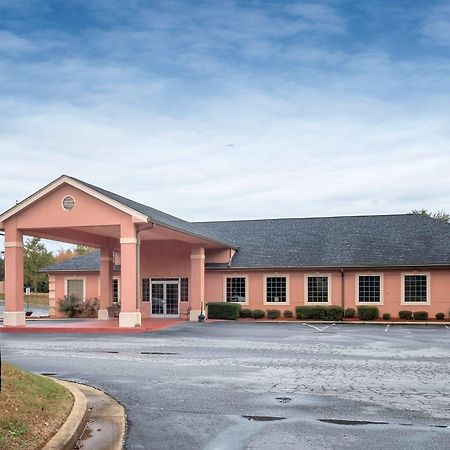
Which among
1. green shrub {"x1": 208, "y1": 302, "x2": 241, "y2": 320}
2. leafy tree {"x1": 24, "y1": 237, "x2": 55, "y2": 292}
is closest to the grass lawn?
green shrub {"x1": 208, "y1": 302, "x2": 241, "y2": 320}

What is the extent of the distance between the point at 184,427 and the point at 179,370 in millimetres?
5707

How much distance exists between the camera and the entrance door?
36.5 metres

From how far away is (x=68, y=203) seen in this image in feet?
89.8

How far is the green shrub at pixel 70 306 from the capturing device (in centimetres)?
3822

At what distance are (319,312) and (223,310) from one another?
5.09 m

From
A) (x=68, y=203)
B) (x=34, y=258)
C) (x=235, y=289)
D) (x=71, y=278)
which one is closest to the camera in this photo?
(x=68, y=203)

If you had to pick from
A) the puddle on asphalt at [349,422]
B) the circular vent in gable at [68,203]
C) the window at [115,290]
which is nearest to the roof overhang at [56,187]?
the circular vent in gable at [68,203]

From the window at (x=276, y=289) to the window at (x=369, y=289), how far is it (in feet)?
13.5

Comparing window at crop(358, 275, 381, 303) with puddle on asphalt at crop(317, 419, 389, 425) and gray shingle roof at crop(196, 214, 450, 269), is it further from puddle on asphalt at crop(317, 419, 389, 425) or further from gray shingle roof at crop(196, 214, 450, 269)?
puddle on asphalt at crop(317, 419, 389, 425)

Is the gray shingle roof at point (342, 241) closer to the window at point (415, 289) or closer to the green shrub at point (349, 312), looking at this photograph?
the window at point (415, 289)

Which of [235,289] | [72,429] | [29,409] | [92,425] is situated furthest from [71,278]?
[72,429]

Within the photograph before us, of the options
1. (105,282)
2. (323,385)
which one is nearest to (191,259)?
(105,282)

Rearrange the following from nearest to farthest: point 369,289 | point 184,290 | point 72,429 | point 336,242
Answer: point 72,429 < point 369,289 < point 184,290 < point 336,242

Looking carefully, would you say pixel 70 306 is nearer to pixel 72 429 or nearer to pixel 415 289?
pixel 415 289
